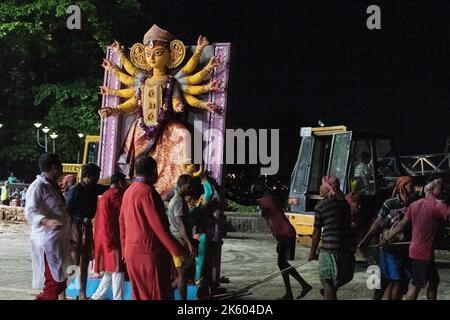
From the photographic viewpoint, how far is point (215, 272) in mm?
8805

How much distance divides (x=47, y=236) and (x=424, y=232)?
Result: 4249mm

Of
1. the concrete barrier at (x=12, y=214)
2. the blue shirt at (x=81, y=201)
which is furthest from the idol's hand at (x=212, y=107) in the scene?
the concrete barrier at (x=12, y=214)

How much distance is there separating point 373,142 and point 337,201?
21.4 ft

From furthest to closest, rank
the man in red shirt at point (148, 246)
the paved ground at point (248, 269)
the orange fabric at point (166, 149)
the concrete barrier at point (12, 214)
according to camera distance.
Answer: the concrete barrier at point (12, 214) < the orange fabric at point (166, 149) < the paved ground at point (248, 269) < the man in red shirt at point (148, 246)

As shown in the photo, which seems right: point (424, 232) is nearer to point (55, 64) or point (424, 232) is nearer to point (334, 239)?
point (334, 239)

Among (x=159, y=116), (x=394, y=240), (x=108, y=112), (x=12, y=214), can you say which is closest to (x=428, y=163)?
(x=159, y=116)

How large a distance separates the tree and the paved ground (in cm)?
772

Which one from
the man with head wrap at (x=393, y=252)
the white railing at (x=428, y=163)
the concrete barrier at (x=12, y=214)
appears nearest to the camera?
the man with head wrap at (x=393, y=252)

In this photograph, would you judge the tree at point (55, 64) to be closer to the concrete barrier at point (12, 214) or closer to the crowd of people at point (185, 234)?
the concrete barrier at point (12, 214)

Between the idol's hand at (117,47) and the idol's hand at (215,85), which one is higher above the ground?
the idol's hand at (117,47)

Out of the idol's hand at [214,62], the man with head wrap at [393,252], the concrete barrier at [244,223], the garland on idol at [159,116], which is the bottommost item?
the concrete barrier at [244,223]

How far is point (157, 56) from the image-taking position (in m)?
9.43

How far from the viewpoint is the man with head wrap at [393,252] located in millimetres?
7324

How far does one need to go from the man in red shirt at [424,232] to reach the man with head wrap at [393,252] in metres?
0.27
